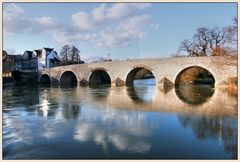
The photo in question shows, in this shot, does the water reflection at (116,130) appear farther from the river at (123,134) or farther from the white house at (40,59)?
the white house at (40,59)

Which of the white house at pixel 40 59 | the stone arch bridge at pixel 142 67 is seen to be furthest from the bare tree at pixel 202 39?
the white house at pixel 40 59

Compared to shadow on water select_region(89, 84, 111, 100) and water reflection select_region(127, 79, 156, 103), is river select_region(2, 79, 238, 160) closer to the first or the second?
water reflection select_region(127, 79, 156, 103)

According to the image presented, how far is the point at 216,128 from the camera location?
9.58 metres

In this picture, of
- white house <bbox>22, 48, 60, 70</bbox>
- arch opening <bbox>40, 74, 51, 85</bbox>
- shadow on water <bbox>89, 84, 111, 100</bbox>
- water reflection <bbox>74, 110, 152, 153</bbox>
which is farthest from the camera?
white house <bbox>22, 48, 60, 70</bbox>

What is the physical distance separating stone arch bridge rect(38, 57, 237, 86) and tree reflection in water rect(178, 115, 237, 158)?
17497 millimetres

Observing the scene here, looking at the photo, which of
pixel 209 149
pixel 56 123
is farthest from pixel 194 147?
pixel 56 123

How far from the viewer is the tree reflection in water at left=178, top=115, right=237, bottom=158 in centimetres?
784

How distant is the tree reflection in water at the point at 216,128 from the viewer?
7.84 metres

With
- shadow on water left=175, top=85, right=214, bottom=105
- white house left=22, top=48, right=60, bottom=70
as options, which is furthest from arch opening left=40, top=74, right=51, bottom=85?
shadow on water left=175, top=85, right=214, bottom=105

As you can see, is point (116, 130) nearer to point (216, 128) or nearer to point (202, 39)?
point (216, 128)

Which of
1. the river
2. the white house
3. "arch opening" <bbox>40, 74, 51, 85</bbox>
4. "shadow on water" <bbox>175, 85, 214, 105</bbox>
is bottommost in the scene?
the river

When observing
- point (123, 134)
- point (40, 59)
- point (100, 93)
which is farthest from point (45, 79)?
point (123, 134)

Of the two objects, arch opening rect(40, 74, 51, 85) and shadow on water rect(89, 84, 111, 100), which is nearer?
shadow on water rect(89, 84, 111, 100)

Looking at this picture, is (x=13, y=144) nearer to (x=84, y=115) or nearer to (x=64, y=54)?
(x=84, y=115)
